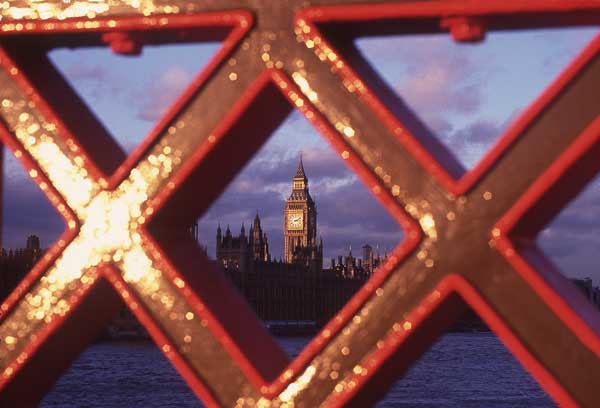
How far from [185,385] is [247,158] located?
119 m

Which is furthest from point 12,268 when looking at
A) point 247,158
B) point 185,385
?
point 247,158

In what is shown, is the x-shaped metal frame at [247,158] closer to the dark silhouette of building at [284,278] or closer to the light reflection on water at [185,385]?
the light reflection on water at [185,385]

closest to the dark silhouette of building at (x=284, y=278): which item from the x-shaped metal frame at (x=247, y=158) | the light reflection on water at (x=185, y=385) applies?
the light reflection on water at (x=185, y=385)

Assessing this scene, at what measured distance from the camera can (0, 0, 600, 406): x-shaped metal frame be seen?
3.31m

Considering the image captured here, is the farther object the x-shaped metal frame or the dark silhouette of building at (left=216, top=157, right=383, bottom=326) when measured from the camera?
the dark silhouette of building at (left=216, top=157, right=383, bottom=326)

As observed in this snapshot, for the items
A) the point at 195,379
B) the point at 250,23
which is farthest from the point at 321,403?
the point at 250,23

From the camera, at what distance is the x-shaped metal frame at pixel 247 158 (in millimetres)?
3309

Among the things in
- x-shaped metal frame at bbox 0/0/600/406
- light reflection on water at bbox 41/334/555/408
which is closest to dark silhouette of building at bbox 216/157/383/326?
light reflection on water at bbox 41/334/555/408

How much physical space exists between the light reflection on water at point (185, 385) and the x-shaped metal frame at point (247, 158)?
79.6 meters

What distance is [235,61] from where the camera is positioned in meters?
3.73

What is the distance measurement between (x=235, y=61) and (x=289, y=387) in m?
1.12

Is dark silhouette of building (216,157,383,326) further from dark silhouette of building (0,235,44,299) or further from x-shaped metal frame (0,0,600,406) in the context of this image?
x-shaped metal frame (0,0,600,406)

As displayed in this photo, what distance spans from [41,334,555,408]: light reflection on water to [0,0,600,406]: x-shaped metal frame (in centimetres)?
7961

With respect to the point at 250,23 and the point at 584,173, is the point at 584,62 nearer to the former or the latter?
the point at 584,173
